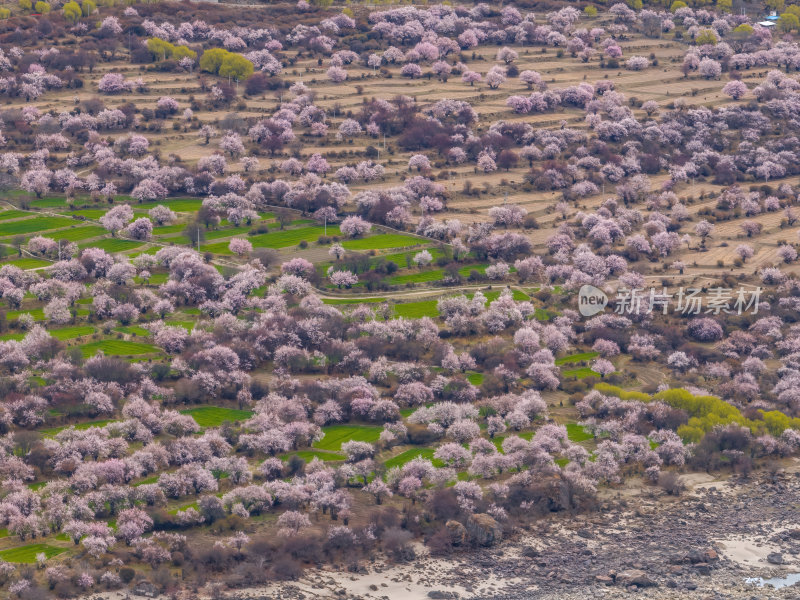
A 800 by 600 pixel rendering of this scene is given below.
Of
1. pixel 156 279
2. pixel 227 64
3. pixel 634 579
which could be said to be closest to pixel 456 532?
pixel 634 579

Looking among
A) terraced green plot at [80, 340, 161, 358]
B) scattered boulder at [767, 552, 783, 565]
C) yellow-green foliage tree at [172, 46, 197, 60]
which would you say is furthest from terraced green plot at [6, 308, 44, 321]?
scattered boulder at [767, 552, 783, 565]

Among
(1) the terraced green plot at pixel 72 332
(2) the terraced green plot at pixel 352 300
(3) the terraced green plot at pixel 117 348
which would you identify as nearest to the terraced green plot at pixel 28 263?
(1) the terraced green plot at pixel 72 332

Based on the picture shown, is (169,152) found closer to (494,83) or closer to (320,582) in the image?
(494,83)

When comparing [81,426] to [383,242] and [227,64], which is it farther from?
[227,64]

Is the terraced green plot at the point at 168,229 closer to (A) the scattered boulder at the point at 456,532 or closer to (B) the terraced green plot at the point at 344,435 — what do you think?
(B) the terraced green plot at the point at 344,435

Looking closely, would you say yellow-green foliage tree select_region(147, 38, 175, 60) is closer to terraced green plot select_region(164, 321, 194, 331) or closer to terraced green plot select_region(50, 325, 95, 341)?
terraced green plot select_region(164, 321, 194, 331)
